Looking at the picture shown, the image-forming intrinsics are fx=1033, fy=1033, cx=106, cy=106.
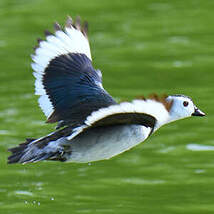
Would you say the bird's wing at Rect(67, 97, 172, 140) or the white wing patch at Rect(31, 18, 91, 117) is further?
the white wing patch at Rect(31, 18, 91, 117)

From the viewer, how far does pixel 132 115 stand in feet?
29.8

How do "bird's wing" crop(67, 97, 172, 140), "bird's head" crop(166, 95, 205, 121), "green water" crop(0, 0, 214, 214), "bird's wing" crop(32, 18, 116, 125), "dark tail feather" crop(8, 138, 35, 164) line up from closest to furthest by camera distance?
"bird's wing" crop(67, 97, 172, 140) → "bird's head" crop(166, 95, 205, 121) → "dark tail feather" crop(8, 138, 35, 164) → "bird's wing" crop(32, 18, 116, 125) → "green water" crop(0, 0, 214, 214)

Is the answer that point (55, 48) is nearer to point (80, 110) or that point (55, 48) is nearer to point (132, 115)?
point (80, 110)

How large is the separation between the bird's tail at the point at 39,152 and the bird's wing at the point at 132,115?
28 cm

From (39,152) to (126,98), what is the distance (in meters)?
6.27

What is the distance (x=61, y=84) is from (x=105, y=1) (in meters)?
11.4

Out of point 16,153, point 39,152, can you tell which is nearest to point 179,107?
point 39,152

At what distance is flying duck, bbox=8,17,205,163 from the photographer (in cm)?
890

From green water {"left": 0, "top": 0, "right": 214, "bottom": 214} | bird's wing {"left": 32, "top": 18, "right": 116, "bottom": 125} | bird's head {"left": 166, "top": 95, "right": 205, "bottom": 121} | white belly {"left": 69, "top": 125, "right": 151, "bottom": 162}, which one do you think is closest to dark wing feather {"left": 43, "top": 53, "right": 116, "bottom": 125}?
bird's wing {"left": 32, "top": 18, "right": 116, "bottom": 125}

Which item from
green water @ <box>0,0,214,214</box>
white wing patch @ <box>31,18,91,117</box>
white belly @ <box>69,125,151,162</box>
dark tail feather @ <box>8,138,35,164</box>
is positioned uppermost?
white wing patch @ <box>31,18,91,117</box>

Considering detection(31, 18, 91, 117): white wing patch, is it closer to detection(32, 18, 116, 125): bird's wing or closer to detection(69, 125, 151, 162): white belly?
detection(32, 18, 116, 125): bird's wing

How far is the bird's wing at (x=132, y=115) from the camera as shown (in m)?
8.54

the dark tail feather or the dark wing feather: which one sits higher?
the dark wing feather

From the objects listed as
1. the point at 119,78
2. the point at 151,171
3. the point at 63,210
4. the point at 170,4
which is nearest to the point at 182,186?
the point at 151,171
